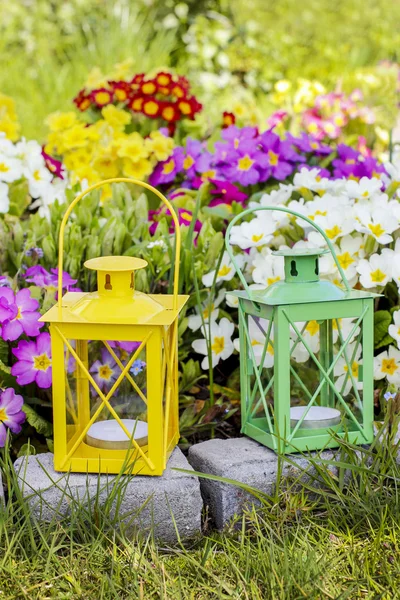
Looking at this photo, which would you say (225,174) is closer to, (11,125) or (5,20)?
(11,125)

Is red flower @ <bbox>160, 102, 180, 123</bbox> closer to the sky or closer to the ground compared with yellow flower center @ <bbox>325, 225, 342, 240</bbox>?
closer to the sky

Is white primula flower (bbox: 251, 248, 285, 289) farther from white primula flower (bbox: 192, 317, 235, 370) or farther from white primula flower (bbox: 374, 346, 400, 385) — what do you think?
white primula flower (bbox: 374, 346, 400, 385)

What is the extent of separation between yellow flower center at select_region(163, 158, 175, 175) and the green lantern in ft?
3.88

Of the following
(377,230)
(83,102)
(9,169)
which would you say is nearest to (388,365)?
(377,230)

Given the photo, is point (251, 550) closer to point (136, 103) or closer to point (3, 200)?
point (3, 200)

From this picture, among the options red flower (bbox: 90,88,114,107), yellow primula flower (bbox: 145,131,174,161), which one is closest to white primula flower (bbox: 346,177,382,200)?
yellow primula flower (bbox: 145,131,174,161)

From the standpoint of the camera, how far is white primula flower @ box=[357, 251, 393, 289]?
190 centimetres

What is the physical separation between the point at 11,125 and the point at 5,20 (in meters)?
4.68

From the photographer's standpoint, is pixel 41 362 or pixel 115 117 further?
pixel 115 117

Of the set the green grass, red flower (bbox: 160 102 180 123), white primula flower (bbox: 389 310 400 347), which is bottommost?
the green grass

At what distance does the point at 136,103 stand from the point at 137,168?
0.52 m

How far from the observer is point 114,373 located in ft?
5.51

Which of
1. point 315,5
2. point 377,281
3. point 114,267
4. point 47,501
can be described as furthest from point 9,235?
point 315,5

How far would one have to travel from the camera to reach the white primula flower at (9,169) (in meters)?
2.39
